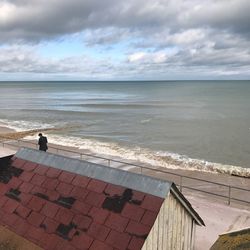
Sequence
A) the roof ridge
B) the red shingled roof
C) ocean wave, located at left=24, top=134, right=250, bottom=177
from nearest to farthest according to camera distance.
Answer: the red shingled roof < the roof ridge < ocean wave, located at left=24, top=134, right=250, bottom=177

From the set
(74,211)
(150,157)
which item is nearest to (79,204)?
(74,211)

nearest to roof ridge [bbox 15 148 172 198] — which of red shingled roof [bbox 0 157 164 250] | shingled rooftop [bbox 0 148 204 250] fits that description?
shingled rooftop [bbox 0 148 204 250]

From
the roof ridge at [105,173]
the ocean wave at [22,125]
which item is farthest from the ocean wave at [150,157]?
the roof ridge at [105,173]

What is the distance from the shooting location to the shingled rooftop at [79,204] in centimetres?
580

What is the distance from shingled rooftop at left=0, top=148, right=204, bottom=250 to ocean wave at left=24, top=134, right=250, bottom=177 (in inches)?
568

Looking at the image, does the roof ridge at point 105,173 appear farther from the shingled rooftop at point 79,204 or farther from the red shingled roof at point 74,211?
the red shingled roof at point 74,211

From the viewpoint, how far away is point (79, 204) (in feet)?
21.2

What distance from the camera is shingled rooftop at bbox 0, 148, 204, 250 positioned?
5.80 metres

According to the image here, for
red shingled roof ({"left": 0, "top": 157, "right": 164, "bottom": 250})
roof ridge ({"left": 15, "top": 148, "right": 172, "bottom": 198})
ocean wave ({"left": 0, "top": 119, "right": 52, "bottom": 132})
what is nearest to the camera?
red shingled roof ({"left": 0, "top": 157, "right": 164, "bottom": 250})

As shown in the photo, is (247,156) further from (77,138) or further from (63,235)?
(63,235)

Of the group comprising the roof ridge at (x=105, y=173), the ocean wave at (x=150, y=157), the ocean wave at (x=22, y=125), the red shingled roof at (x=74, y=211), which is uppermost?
the roof ridge at (x=105, y=173)

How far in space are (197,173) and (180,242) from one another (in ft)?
44.5

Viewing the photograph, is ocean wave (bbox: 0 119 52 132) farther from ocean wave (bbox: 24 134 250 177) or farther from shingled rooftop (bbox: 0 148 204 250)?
shingled rooftop (bbox: 0 148 204 250)

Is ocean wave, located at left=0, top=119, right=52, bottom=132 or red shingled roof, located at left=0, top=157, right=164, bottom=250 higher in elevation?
red shingled roof, located at left=0, top=157, right=164, bottom=250
